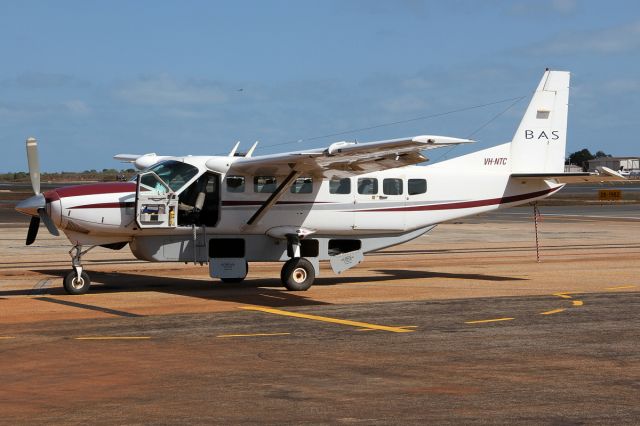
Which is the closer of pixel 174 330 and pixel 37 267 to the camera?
pixel 174 330

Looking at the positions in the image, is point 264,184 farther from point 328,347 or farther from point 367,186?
point 328,347

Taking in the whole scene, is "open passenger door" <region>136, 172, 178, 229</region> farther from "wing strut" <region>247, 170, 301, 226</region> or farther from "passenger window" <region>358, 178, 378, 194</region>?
"passenger window" <region>358, 178, 378, 194</region>

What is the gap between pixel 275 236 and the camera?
20172mm

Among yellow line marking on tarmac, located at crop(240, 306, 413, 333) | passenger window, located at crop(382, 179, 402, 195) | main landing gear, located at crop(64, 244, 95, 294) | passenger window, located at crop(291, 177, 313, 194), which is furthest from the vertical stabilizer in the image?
main landing gear, located at crop(64, 244, 95, 294)

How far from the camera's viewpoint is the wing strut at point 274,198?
19.6 m

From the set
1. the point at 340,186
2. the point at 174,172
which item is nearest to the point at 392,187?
the point at 340,186

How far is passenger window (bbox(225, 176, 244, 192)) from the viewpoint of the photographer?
65.5ft

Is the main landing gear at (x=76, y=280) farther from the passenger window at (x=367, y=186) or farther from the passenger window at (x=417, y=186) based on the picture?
the passenger window at (x=417, y=186)

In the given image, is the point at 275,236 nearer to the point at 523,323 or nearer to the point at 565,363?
the point at 523,323

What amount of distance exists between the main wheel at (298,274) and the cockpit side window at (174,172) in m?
2.84

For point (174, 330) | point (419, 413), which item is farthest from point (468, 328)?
point (419, 413)

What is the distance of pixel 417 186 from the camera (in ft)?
71.3

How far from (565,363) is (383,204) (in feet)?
32.1

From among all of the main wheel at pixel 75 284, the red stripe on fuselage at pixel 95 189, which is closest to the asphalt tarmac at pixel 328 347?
the main wheel at pixel 75 284
